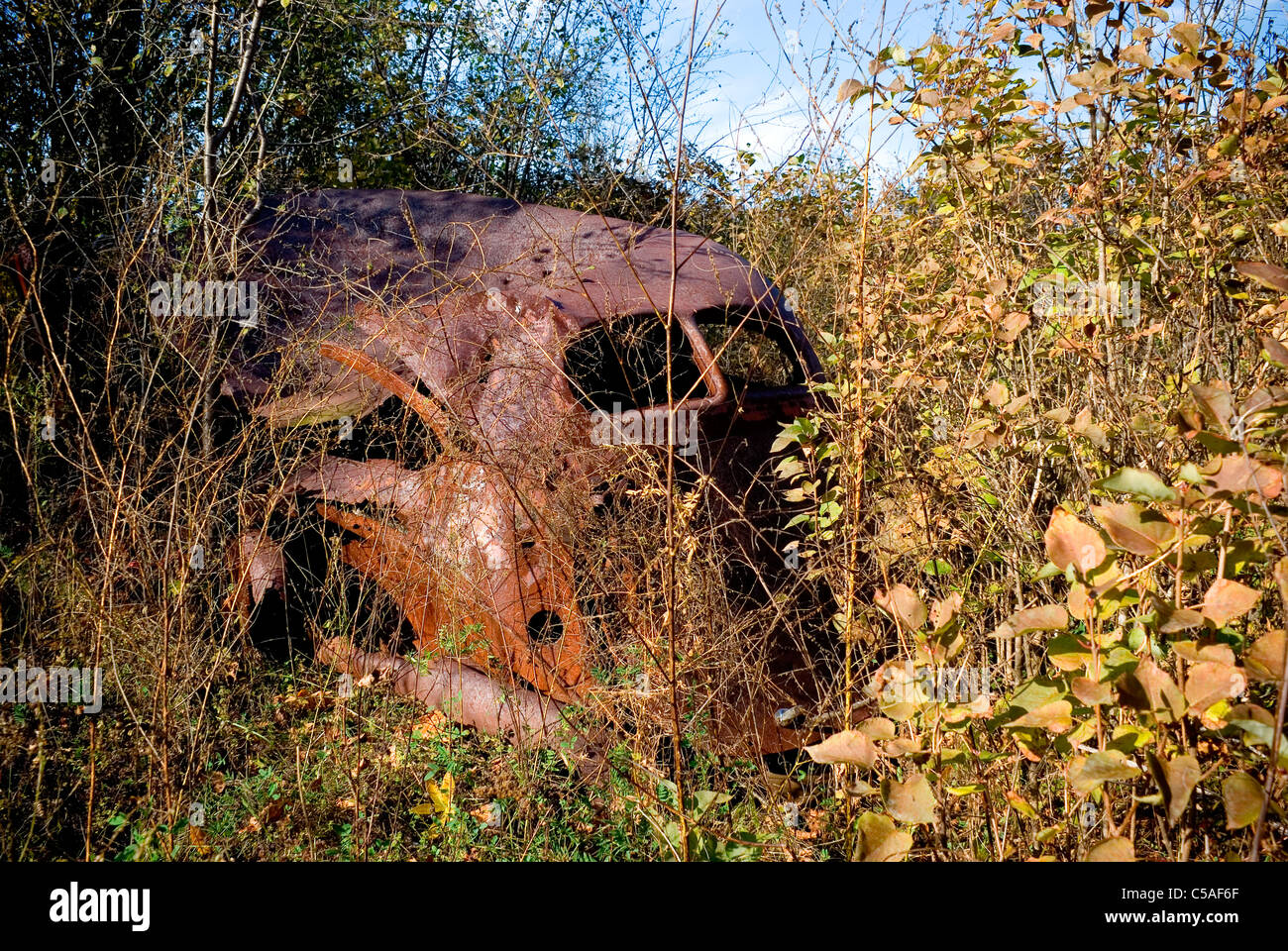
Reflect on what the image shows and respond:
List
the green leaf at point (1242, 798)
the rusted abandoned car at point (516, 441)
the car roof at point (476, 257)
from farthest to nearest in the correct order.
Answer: the car roof at point (476, 257) < the rusted abandoned car at point (516, 441) < the green leaf at point (1242, 798)

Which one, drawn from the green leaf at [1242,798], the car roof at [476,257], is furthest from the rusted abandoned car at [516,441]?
the green leaf at [1242,798]

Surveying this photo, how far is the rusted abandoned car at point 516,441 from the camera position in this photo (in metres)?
2.97

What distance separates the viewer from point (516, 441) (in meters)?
3.19

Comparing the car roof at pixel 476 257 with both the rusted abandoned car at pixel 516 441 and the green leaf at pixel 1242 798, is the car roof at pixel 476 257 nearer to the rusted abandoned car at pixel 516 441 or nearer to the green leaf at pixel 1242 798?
the rusted abandoned car at pixel 516 441

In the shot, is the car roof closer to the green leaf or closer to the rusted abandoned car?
the rusted abandoned car

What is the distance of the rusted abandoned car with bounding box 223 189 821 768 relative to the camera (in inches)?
117

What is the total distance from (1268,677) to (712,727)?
5.79ft

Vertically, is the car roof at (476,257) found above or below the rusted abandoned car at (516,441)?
above

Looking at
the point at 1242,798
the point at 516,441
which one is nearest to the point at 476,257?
the point at 516,441

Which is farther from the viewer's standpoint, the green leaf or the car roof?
the car roof

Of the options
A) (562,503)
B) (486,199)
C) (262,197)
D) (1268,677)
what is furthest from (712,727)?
(262,197)

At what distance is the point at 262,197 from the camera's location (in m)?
4.81

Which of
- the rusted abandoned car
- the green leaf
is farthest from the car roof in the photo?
the green leaf
